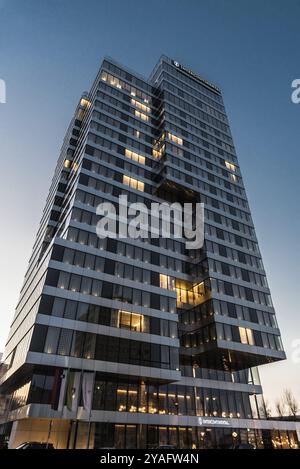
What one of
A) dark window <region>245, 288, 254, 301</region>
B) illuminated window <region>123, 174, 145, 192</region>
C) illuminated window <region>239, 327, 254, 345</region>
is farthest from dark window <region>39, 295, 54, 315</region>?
dark window <region>245, 288, 254, 301</region>

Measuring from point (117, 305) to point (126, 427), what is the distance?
15.6m

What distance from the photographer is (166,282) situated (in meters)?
52.1

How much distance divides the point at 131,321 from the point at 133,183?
28.0 metres

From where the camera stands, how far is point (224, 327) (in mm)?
50625

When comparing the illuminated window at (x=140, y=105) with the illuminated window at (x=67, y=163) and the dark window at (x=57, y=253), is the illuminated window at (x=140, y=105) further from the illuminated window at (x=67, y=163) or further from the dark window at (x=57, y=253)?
the dark window at (x=57, y=253)

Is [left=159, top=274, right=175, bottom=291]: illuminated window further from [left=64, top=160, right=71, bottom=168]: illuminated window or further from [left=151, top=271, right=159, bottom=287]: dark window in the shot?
[left=64, top=160, right=71, bottom=168]: illuminated window

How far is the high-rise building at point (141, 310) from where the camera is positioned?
37.6 metres

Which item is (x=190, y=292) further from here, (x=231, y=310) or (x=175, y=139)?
(x=175, y=139)

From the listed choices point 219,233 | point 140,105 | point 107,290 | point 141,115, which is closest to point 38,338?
point 107,290

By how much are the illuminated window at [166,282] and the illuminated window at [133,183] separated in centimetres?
1867

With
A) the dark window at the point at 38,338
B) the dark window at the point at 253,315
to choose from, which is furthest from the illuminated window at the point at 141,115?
the dark window at the point at 38,338
